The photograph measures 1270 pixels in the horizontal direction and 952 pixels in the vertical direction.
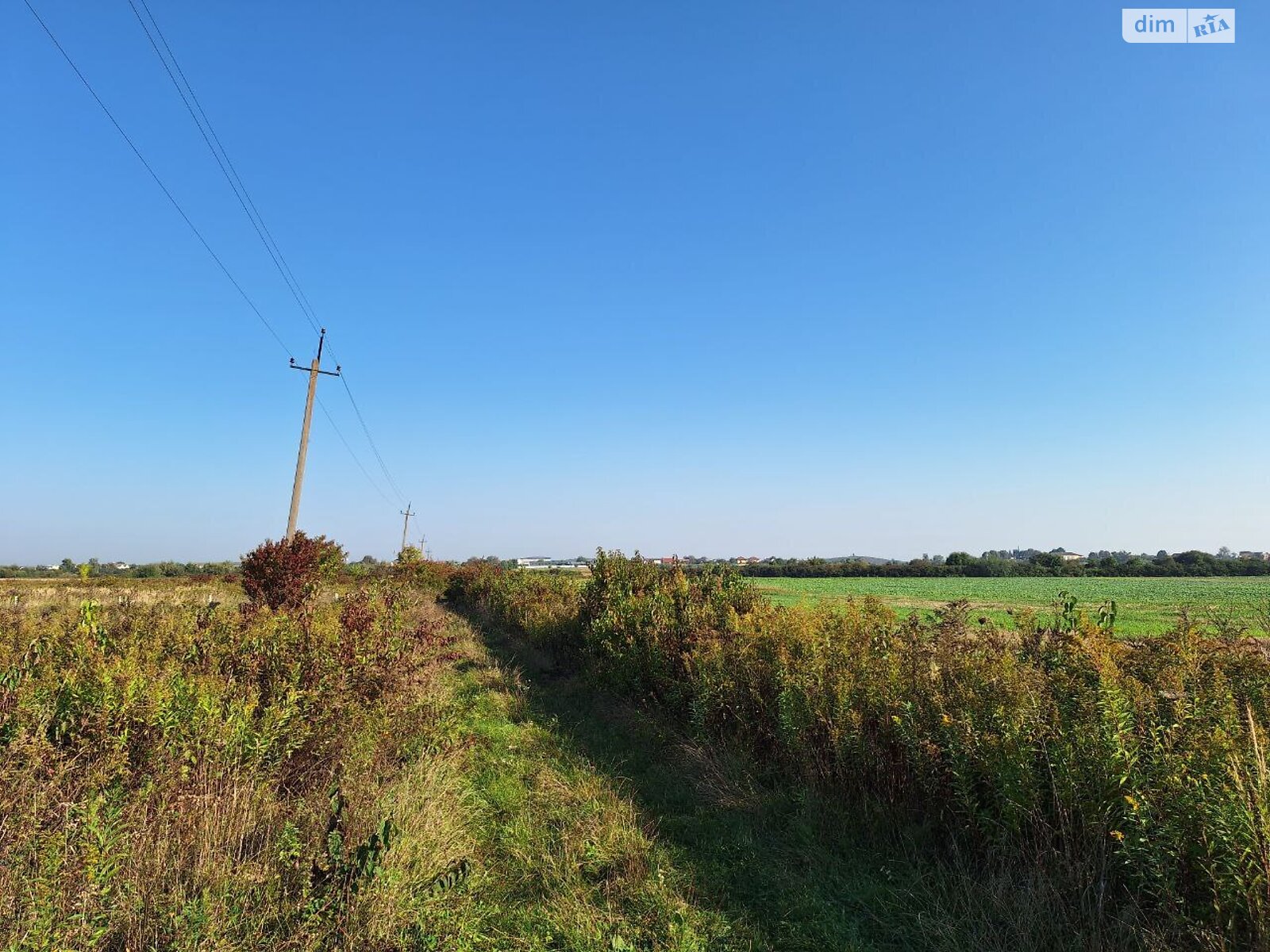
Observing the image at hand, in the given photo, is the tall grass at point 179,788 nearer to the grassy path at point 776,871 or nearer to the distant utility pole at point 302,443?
the grassy path at point 776,871

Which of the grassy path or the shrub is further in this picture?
the shrub

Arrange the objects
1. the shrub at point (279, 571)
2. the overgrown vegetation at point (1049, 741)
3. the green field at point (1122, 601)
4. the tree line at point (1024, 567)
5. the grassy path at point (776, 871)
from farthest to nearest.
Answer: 1. the tree line at point (1024, 567)
2. the shrub at point (279, 571)
3. the green field at point (1122, 601)
4. the grassy path at point (776, 871)
5. the overgrown vegetation at point (1049, 741)

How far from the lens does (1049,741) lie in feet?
12.0

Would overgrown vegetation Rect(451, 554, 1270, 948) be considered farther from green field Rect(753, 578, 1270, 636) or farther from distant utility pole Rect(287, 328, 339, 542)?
distant utility pole Rect(287, 328, 339, 542)

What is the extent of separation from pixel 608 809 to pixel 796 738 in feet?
5.84

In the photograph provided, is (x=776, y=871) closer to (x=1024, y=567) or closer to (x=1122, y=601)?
(x=1122, y=601)

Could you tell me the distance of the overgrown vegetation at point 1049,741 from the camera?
274cm

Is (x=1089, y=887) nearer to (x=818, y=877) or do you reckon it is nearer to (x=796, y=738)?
(x=818, y=877)

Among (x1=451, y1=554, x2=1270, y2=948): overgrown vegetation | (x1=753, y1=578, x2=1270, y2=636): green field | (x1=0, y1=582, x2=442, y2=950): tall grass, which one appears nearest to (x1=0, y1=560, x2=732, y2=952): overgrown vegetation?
(x1=0, y1=582, x2=442, y2=950): tall grass

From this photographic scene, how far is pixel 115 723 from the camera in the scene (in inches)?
132

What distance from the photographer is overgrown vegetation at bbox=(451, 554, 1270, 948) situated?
2744mm

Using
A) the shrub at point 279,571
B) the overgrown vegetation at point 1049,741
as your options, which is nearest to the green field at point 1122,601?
the overgrown vegetation at point 1049,741

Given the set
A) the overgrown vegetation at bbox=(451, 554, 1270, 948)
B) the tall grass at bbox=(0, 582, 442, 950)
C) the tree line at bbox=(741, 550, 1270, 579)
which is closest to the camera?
the tall grass at bbox=(0, 582, 442, 950)

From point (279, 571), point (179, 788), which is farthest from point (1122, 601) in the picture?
point (179, 788)
